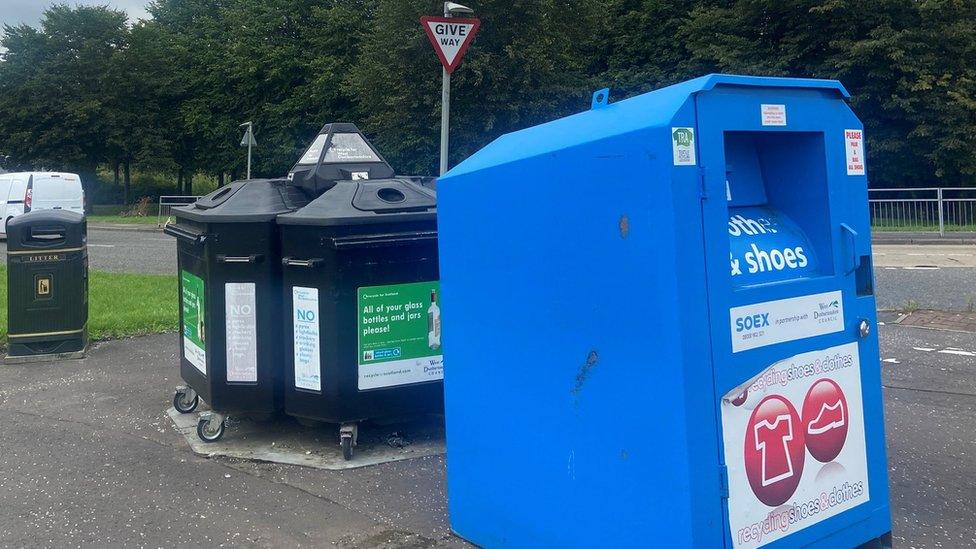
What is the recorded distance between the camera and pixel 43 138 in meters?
42.5

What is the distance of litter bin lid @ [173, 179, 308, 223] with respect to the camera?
15.9 feet

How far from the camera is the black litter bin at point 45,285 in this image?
7449 millimetres

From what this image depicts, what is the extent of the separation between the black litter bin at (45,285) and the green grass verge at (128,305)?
772 millimetres

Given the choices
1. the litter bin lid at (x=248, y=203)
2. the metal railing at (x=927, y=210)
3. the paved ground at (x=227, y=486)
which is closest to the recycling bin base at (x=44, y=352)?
the paved ground at (x=227, y=486)

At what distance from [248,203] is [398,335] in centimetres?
124

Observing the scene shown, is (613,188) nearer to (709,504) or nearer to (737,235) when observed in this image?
(737,235)

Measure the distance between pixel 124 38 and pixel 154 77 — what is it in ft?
8.86

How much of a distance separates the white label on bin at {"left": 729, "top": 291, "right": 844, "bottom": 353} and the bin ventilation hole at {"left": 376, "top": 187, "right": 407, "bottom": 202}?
9.28 ft

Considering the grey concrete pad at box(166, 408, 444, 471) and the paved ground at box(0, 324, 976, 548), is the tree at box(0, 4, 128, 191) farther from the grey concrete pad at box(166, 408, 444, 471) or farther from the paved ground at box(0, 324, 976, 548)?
the grey concrete pad at box(166, 408, 444, 471)

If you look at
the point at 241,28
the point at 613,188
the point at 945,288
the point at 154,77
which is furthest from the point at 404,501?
the point at 154,77

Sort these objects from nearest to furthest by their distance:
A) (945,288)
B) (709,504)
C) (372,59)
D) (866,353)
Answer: (709,504) → (866,353) → (945,288) → (372,59)

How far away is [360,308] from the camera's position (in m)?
4.76

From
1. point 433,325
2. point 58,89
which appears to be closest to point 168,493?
point 433,325

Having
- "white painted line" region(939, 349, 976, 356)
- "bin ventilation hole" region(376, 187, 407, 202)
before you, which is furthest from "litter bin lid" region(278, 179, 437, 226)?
"white painted line" region(939, 349, 976, 356)
